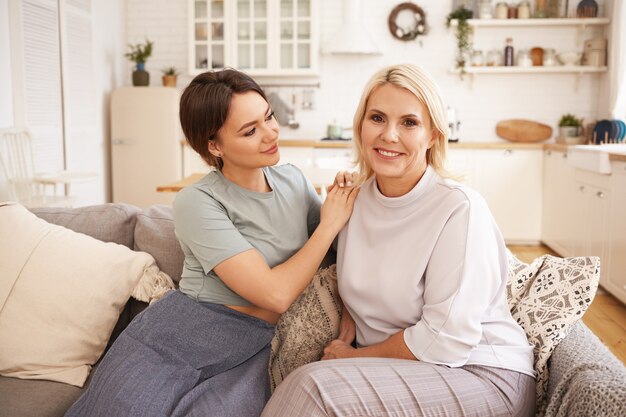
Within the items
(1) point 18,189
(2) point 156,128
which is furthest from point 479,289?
(2) point 156,128

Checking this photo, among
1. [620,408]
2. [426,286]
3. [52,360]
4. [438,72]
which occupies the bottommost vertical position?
[52,360]

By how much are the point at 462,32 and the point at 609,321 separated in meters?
3.50

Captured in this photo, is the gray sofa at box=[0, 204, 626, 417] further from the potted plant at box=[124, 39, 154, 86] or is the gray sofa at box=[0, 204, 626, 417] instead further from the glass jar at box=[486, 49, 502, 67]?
the glass jar at box=[486, 49, 502, 67]

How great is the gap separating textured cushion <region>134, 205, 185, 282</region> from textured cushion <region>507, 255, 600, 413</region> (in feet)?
3.53

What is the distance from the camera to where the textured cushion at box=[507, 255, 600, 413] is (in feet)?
5.59

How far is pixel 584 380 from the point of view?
1450 mm

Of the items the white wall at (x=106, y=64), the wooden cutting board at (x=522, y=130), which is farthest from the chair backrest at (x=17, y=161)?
the wooden cutting board at (x=522, y=130)

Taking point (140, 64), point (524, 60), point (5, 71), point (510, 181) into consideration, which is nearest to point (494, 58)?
point (524, 60)

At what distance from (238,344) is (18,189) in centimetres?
375

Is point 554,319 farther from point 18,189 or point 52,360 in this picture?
point 18,189

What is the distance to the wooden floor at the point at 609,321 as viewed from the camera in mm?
3585

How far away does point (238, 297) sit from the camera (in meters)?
1.86

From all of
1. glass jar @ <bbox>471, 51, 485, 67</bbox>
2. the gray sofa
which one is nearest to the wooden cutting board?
glass jar @ <bbox>471, 51, 485, 67</bbox>

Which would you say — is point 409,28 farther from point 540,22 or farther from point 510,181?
point 510,181
